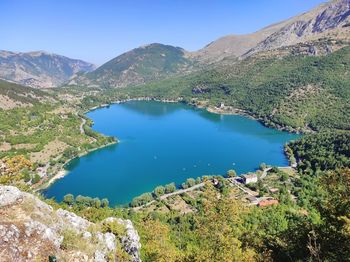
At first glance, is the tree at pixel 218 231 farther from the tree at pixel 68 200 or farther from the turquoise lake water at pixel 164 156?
the turquoise lake water at pixel 164 156

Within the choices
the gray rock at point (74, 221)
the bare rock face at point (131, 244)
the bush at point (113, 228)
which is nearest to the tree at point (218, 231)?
the bare rock face at point (131, 244)

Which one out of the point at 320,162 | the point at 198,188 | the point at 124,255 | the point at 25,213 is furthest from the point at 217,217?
the point at 320,162

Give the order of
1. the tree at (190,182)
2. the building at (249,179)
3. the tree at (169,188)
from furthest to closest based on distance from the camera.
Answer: the building at (249,179), the tree at (190,182), the tree at (169,188)

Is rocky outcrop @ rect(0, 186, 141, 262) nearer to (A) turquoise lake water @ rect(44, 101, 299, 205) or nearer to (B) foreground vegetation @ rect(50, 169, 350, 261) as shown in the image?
(B) foreground vegetation @ rect(50, 169, 350, 261)

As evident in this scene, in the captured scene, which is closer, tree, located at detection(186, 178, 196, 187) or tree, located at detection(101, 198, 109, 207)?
tree, located at detection(101, 198, 109, 207)

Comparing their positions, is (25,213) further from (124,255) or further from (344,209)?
(344,209)

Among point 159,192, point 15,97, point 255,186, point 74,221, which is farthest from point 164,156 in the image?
point 74,221

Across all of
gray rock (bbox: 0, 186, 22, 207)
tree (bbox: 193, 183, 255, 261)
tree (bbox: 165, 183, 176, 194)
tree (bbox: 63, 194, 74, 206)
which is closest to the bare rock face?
tree (bbox: 193, 183, 255, 261)

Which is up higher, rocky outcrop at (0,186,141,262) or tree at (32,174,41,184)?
rocky outcrop at (0,186,141,262)
